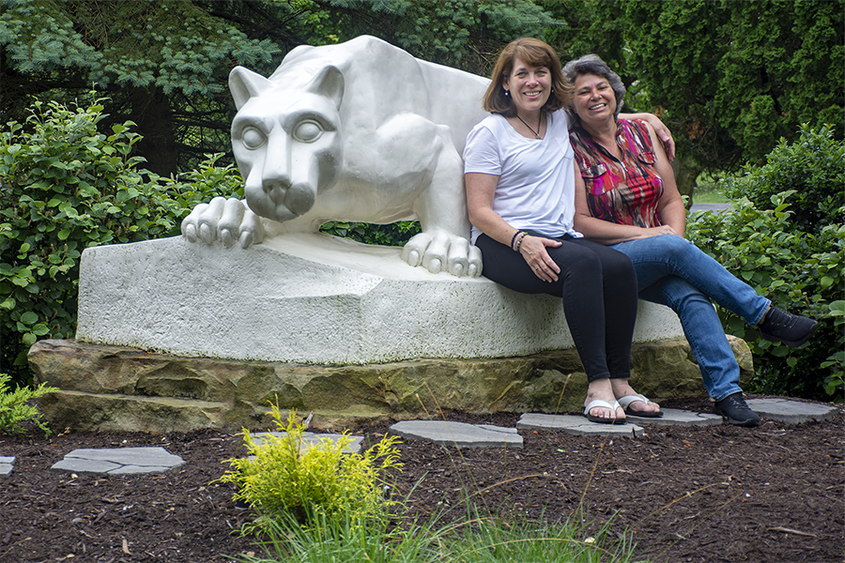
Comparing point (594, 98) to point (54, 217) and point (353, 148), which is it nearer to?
point (353, 148)

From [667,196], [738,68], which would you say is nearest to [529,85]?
[667,196]

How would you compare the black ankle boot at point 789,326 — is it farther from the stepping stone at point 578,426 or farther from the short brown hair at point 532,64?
the short brown hair at point 532,64

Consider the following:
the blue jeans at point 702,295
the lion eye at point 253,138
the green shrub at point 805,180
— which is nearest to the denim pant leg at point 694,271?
the blue jeans at point 702,295

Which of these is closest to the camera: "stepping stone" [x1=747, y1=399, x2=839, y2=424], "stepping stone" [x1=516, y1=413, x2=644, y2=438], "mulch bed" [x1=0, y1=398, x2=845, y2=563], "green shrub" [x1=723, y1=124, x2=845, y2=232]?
"mulch bed" [x1=0, y1=398, x2=845, y2=563]

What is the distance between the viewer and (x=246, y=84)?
9.99 feet

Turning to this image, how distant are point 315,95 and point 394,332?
3.21 feet

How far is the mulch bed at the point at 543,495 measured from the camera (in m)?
1.86

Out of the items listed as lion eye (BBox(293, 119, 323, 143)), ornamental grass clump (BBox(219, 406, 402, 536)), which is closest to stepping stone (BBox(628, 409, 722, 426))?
ornamental grass clump (BBox(219, 406, 402, 536))

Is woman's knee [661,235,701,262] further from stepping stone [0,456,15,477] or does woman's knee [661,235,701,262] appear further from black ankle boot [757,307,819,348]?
stepping stone [0,456,15,477]

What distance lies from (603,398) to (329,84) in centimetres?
164

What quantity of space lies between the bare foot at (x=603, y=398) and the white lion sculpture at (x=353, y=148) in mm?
700

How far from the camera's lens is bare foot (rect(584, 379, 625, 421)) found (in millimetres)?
2969

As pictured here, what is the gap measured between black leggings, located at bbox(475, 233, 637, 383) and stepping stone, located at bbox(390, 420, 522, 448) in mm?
484

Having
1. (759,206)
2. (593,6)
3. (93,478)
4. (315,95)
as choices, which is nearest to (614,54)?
(593,6)
